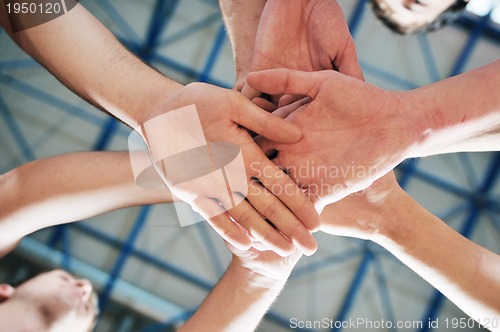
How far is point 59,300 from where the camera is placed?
226 centimetres

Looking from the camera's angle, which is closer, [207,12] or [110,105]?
[110,105]

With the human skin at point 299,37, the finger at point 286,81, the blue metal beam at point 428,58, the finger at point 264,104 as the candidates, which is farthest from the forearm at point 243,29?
the blue metal beam at point 428,58

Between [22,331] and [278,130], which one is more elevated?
[278,130]

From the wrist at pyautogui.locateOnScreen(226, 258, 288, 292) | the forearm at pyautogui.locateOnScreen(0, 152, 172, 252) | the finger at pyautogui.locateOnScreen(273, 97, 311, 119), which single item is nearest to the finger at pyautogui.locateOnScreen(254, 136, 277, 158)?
the finger at pyautogui.locateOnScreen(273, 97, 311, 119)

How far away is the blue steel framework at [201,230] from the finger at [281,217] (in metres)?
3.29

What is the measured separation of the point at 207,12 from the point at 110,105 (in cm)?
328

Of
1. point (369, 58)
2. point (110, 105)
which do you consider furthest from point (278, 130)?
point (369, 58)

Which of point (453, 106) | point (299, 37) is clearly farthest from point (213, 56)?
point (453, 106)

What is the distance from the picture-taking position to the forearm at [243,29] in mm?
1869

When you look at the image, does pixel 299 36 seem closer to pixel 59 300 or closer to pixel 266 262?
pixel 266 262

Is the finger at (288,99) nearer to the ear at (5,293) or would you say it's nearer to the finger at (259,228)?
the finger at (259,228)

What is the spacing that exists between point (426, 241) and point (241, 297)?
769mm

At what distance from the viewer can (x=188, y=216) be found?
151 inches

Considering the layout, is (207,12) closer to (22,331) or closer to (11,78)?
(11,78)
